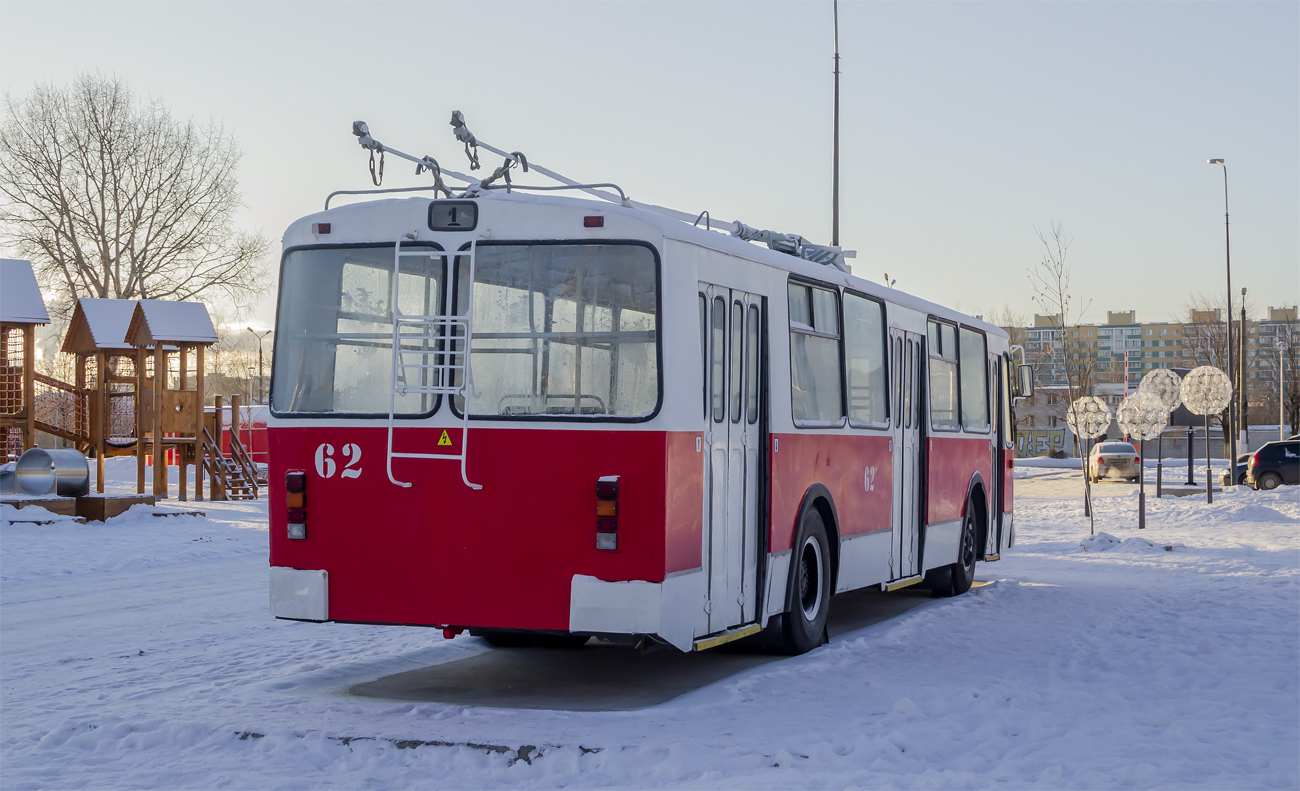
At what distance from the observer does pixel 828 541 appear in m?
10.9

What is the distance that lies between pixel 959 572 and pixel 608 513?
808cm

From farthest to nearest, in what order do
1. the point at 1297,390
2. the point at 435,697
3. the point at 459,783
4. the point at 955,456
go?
the point at 1297,390, the point at 955,456, the point at 435,697, the point at 459,783

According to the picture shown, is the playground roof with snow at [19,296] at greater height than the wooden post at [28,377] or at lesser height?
greater

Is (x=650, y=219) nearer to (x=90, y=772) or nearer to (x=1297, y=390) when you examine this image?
(x=90, y=772)

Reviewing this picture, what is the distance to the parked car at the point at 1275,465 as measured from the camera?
116ft

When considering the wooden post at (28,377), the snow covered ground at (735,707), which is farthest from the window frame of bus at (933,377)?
the wooden post at (28,377)

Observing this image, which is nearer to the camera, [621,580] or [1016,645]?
[621,580]

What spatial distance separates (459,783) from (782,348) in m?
4.58

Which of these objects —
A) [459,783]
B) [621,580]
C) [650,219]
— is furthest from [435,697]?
[650,219]

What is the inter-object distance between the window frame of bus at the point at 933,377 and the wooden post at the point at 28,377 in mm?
20688

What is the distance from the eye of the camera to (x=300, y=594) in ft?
27.3

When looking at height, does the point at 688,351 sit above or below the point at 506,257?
below

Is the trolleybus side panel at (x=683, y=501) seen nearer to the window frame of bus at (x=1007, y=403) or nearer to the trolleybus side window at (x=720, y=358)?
the trolleybus side window at (x=720, y=358)

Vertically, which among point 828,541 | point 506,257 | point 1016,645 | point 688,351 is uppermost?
point 506,257
